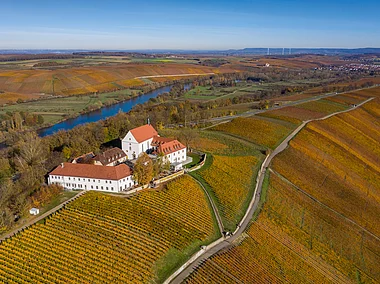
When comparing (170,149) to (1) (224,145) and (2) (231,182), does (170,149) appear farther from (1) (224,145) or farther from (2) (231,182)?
(1) (224,145)

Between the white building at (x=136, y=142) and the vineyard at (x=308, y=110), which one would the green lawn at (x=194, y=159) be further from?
the vineyard at (x=308, y=110)

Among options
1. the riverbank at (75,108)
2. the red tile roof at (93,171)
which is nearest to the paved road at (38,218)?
the red tile roof at (93,171)

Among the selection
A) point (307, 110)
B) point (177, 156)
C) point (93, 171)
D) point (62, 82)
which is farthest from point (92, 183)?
point (62, 82)

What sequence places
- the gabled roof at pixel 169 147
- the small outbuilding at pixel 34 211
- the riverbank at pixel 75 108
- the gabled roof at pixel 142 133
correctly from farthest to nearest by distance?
the riverbank at pixel 75 108
the gabled roof at pixel 142 133
the gabled roof at pixel 169 147
the small outbuilding at pixel 34 211

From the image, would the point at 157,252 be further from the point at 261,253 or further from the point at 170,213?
the point at 261,253

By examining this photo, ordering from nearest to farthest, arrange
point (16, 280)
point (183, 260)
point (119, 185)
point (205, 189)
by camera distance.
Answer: point (16, 280)
point (183, 260)
point (119, 185)
point (205, 189)

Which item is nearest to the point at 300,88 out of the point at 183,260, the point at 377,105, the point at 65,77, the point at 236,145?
the point at 377,105
